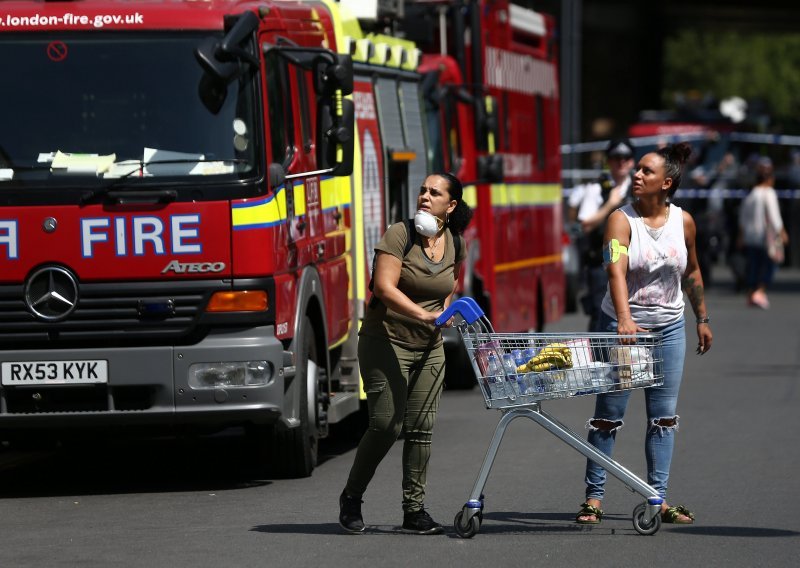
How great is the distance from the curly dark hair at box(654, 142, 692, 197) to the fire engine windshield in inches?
84.9

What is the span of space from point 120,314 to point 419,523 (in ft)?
6.94

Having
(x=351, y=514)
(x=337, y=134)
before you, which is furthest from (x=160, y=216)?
(x=351, y=514)

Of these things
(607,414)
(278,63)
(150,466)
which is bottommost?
(150,466)

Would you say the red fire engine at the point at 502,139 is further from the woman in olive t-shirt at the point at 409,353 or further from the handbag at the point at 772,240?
the woman in olive t-shirt at the point at 409,353

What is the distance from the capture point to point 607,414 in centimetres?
848

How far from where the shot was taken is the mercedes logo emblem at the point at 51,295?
9.43 m

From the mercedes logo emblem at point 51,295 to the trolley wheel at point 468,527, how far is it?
8.10ft

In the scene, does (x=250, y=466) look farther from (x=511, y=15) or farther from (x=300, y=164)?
(x=511, y=15)

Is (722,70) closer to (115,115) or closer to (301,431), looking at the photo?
(301,431)

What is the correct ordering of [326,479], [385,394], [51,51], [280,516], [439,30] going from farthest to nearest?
[439,30] → [326,479] → [51,51] → [280,516] → [385,394]

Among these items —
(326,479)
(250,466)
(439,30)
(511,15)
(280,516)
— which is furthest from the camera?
(511,15)

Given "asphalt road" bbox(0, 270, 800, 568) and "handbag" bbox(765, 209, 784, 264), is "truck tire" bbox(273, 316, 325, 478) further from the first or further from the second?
"handbag" bbox(765, 209, 784, 264)

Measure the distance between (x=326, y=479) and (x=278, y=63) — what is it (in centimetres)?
230

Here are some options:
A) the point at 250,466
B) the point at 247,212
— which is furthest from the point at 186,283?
the point at 250,466
